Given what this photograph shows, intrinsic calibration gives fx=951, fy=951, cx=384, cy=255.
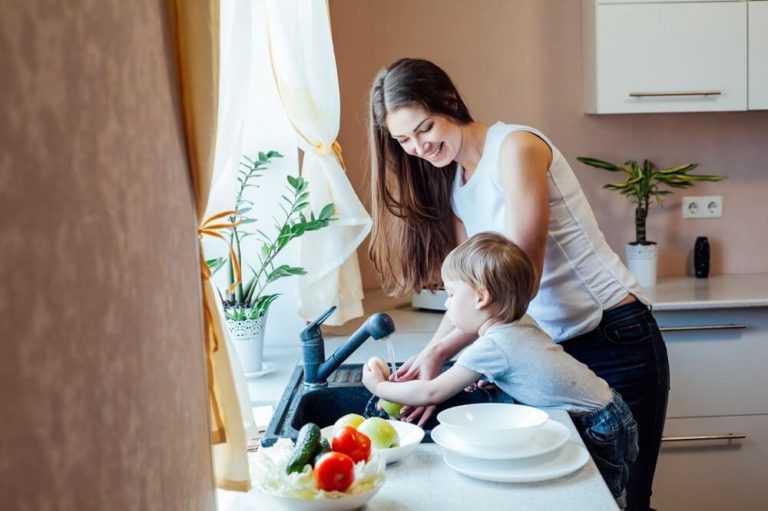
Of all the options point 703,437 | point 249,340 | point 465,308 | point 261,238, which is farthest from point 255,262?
point 703,437

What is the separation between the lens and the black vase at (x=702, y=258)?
11.0ft

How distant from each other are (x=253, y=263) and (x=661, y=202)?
162 cm

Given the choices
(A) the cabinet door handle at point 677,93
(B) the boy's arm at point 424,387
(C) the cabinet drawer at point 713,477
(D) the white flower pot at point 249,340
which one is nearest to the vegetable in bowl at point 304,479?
(B) the boy's arm at point 424,387

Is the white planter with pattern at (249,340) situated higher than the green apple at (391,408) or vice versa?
the white planter with pattern at (249,340)

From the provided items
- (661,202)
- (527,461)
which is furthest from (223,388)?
(661,202)

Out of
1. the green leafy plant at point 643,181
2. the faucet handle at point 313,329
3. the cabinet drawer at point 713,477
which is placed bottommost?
the cabinet drawer at point 713,477

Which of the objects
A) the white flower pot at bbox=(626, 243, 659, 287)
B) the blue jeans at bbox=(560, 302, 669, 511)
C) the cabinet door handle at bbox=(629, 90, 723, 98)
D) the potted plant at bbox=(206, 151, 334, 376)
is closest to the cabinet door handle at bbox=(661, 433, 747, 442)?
the white flower pot at bbox=(626, 243, 659, 287)

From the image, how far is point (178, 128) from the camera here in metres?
1.10

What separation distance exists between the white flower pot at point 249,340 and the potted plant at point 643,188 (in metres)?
1.48

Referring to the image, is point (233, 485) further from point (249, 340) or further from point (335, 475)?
point (249, 340)

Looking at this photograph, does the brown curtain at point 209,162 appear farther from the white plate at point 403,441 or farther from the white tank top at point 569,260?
the white tank top at point 569,260

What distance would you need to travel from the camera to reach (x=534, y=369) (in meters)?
1.69

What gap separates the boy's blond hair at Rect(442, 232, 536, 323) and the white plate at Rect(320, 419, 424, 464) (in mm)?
306

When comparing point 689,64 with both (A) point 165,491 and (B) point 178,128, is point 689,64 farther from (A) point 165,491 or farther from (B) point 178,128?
(A) point 165,491
